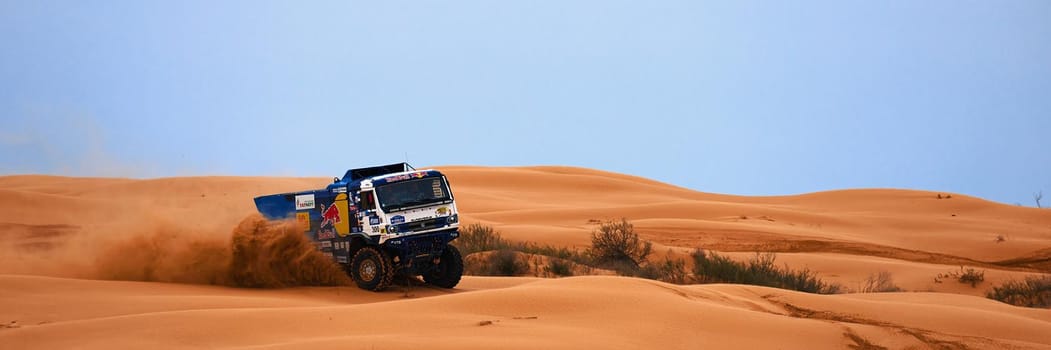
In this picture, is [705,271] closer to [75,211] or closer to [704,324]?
[704,324]

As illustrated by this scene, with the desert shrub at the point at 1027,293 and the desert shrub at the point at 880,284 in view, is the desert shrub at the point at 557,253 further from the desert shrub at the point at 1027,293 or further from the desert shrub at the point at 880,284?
the desert shrub at the point at 1027,293

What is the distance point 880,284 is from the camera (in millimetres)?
20281

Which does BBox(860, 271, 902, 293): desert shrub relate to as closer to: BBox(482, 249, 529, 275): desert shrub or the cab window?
BBox(482, 249, 529, 275): desert shrub

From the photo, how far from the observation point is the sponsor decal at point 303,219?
1763 cm

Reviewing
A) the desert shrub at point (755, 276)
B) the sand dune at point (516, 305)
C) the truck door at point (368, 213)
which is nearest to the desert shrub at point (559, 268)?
the sand dune at point (516, 305)

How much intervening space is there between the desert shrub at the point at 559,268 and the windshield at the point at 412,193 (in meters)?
3.92

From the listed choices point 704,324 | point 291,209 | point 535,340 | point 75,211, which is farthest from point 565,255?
point 75,211

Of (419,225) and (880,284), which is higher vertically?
(419,225)

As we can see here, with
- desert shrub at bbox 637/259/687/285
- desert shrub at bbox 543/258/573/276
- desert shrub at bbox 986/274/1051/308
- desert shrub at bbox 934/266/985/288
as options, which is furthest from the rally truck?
desert shrub at bbox 934/266/985/288

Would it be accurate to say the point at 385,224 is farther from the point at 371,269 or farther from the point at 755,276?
the point at 755,276

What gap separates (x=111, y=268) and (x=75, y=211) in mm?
16466

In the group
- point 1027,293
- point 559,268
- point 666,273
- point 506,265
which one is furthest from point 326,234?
point 1027,293

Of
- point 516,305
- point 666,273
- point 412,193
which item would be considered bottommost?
point 516,305

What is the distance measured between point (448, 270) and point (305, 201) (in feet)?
8.48
